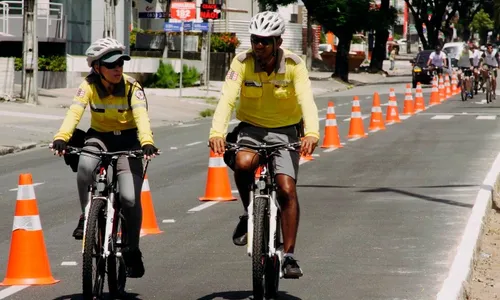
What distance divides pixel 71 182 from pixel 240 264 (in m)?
7.58

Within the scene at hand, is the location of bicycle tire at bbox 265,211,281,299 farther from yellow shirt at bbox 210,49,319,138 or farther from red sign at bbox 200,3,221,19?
red sign at bbox 200,3,221,19

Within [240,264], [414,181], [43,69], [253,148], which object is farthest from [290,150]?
[43,69]

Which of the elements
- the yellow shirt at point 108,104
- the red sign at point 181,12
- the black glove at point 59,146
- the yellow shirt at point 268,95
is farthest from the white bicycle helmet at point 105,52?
the red sign at point 181,12

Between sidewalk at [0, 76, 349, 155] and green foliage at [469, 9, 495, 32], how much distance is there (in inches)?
4102

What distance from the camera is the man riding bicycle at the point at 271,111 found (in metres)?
7.78

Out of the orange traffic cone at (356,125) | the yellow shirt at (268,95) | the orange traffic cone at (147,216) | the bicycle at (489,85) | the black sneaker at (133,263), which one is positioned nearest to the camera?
the yellow shirt at (268,95)

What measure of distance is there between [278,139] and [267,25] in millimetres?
769

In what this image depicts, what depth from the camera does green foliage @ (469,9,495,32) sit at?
146125 mm

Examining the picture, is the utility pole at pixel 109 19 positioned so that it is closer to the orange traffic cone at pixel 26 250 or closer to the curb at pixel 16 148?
the curb at pixel 16 148

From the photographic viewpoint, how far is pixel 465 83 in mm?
40094

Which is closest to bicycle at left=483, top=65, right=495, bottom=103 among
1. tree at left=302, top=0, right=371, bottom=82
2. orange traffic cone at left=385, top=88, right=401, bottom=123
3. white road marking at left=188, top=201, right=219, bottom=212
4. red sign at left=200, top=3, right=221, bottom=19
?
red sign at left=200, top=3, right=221, bottom=19

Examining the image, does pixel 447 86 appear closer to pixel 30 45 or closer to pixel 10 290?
pixel 30 45

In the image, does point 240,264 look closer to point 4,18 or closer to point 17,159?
point 17,159

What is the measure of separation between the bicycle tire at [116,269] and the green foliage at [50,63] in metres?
30.8
